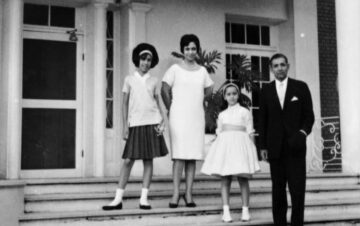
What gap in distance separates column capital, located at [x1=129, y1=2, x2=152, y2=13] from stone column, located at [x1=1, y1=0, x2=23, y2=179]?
1711mm

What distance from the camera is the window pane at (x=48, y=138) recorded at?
8.04 metres

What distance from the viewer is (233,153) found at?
5.71 m

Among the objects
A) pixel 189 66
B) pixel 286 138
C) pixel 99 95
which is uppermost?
pixel 189 66

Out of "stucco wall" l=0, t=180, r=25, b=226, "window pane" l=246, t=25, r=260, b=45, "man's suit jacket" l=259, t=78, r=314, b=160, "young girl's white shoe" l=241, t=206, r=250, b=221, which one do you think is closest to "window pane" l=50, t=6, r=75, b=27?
"window pane" l=246, t=25, r=260, b=45

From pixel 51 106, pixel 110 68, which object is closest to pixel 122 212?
pixel 51 106

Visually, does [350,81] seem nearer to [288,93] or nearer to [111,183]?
[288,93]

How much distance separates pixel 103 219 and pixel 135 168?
266 cm

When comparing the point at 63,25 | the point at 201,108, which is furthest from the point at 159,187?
the point at 63,25

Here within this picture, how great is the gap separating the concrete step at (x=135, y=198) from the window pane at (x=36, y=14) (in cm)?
312

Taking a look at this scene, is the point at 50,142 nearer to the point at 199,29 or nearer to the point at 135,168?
the point at 135,168

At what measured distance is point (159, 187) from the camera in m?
6.69

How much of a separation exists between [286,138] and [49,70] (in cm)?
418

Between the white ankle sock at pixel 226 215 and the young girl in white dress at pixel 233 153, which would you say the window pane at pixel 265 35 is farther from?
the white ankle sock at pixel 226 215

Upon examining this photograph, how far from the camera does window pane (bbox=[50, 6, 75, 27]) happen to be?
8359mm
